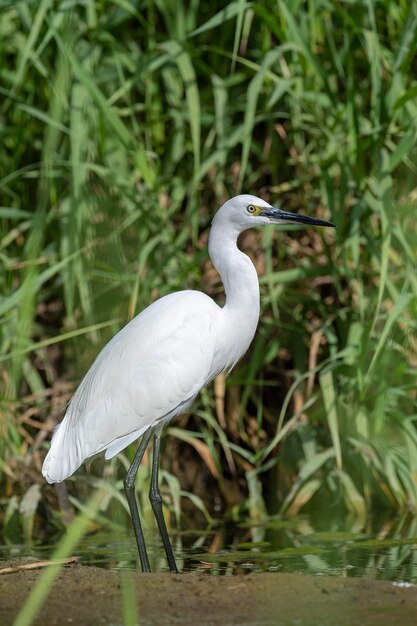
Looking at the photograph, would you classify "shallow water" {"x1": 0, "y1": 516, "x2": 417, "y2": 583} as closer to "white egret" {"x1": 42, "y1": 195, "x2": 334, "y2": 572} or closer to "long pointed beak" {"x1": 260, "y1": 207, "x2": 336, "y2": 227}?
"white egret" {"x1": 42, "y1": 195, "x2": 334, "y2": 572}

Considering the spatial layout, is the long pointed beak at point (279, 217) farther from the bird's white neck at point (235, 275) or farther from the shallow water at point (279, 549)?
the shallow water at point (279, 549)

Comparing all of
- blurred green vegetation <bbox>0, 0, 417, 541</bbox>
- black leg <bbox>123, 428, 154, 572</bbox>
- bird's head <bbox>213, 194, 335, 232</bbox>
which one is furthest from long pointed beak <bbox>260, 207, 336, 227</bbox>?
black leg <bbox>123, 428, 154, 572</bbox>

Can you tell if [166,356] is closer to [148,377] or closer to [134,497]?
[148,377]

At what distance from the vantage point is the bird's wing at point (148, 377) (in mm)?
2920

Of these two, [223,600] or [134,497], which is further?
[134,497]

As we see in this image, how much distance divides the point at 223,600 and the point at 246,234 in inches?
87.4

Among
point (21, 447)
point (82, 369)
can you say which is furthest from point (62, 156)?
point (21, 447)

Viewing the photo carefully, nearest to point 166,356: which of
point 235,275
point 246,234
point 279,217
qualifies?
point 235,275

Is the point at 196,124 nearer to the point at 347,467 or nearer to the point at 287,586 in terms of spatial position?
the point at 347,467

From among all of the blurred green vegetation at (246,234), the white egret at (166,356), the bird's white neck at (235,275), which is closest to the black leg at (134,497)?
the white egret at (166,356)

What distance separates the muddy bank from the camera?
209cm

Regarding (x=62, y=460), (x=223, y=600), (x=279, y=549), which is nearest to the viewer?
(x=223, y=600)

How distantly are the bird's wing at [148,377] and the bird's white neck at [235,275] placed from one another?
2.9 inches

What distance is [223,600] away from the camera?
2.23 metres
